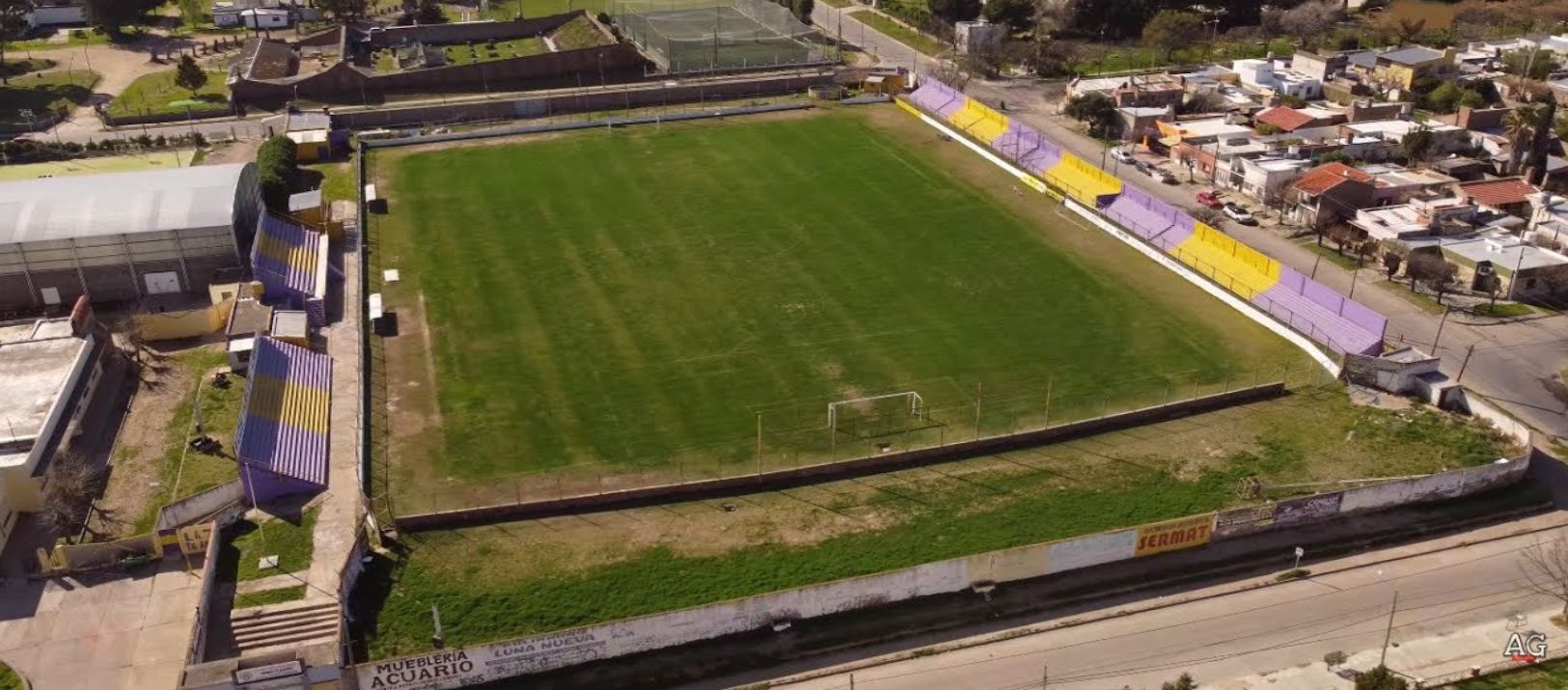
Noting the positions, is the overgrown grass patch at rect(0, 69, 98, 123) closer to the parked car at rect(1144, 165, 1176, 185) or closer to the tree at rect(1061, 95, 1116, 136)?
the tree at rect(1061, 95, 1116, 136)

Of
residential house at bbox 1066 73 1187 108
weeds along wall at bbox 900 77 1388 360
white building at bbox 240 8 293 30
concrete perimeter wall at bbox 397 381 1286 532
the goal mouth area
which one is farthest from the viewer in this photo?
white building at bbox 240 8 293 30

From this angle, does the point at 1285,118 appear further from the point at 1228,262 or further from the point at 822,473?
the point at 822,473

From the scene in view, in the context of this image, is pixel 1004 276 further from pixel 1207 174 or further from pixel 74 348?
pixel 74 348

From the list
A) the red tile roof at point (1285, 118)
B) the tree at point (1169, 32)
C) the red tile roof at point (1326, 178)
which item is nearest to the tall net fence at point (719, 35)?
the tree at point (1169, 32)

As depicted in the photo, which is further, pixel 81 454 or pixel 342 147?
pixel 342 147

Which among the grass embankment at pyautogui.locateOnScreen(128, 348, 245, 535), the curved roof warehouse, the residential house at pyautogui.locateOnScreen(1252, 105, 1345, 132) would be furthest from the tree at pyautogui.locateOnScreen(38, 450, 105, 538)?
the residential house at pyautogui.locateOnScreen(1252, 105, 1345, 132)

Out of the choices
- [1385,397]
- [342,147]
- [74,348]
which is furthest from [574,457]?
[342,147]
